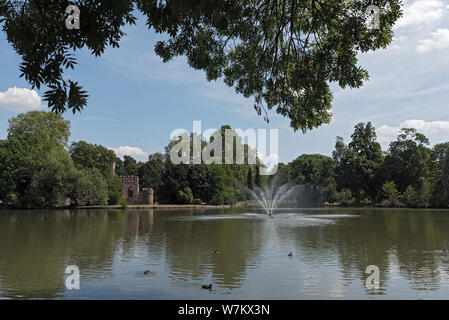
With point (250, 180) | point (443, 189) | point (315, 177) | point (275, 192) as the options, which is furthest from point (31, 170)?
point (315, 177)

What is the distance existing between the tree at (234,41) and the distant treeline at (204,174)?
4379 cm

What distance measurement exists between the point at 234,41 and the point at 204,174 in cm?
5652

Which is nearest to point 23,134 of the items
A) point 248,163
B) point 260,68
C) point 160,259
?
point 248,163

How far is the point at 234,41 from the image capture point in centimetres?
912

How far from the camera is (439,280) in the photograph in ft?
32.8

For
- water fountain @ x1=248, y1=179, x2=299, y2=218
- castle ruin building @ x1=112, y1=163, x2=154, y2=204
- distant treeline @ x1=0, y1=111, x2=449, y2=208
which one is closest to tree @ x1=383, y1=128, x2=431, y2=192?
distant treeline @ x1=0, y1=111, x2=449, y2=208

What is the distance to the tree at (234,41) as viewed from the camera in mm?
5078

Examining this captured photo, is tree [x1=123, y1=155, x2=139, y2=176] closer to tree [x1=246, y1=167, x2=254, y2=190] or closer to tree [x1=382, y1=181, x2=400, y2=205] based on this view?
tree [x1=246, y1=167, x2=254, y2=190]

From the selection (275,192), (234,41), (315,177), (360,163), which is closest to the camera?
(234,41)

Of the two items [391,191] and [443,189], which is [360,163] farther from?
[443,189]

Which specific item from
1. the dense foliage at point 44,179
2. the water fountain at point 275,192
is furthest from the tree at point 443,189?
the dense foliage at point 44,179

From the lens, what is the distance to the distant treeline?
5016cm

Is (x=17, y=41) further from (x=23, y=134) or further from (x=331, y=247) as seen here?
(x=23, y=134)

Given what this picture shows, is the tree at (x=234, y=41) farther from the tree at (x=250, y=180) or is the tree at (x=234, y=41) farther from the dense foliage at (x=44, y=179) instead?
the tree at (x=250, y=180)
